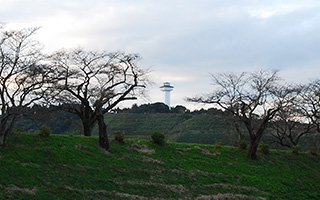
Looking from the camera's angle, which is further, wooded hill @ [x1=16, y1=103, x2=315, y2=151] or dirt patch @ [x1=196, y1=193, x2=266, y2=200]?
wooded hill @ [x1=16, y1=103, x2=315, y2=151]

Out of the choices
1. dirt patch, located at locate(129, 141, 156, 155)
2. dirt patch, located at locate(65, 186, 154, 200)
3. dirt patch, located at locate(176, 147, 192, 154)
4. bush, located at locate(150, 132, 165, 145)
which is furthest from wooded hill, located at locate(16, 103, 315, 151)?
dirt patch, located at locate(65, 186, 154, 200)

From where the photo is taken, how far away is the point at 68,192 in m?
16.5

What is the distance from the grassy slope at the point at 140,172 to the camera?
56.0ft

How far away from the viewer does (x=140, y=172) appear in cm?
2158

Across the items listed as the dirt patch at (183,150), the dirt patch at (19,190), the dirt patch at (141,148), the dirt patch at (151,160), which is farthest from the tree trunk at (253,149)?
the dirt patch at (19,190)

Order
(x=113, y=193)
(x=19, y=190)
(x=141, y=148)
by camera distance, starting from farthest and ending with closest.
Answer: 1. (x=141, y=148)
2. (x=113, y=193)
3. (x=19, y=190)

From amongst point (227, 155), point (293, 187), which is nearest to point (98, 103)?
point (227, 155)

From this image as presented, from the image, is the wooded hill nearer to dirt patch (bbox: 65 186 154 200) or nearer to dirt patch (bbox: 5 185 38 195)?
dirt patch (bbox: 65 186 154 200)

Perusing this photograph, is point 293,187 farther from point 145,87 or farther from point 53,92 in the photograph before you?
point 53,92

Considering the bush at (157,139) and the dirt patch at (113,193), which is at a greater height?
the bush at (157,139)

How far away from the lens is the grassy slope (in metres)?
17.1

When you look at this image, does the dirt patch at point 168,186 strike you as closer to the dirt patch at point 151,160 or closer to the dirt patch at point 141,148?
the dirt patch at point 151,160

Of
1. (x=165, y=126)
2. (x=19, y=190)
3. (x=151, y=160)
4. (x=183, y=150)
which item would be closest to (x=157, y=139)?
(x=183, y=150)

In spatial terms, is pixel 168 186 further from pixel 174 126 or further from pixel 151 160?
pixel 174 126
